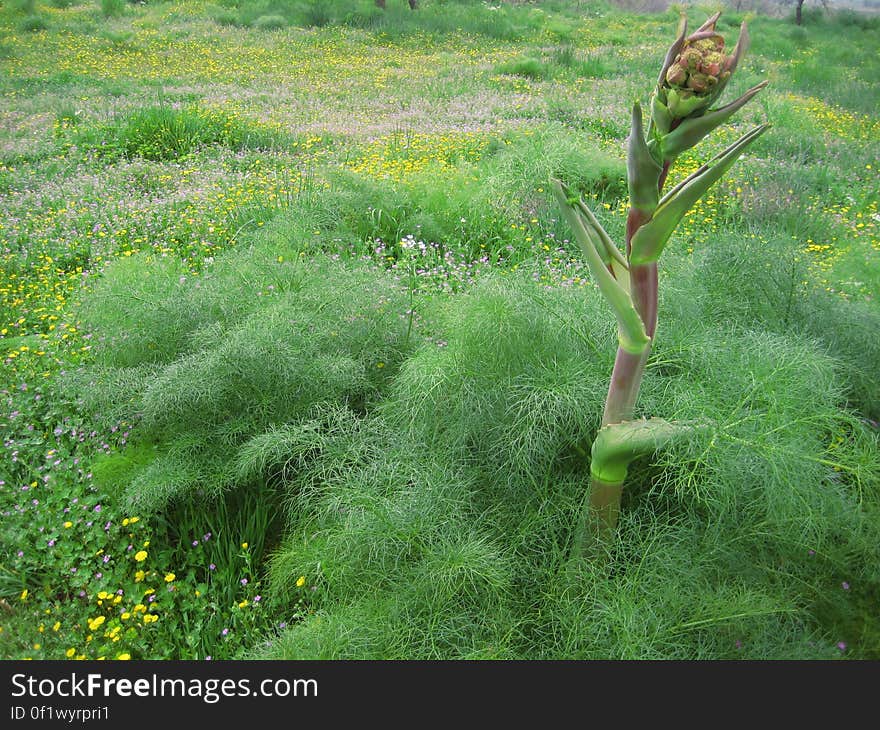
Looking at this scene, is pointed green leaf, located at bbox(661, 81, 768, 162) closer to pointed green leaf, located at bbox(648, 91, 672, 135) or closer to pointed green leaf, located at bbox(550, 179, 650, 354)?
pointed green leaf, located at bbox(648, 91, 672, 135)

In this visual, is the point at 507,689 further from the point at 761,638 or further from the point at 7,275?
the point at 7,275

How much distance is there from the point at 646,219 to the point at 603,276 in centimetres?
13

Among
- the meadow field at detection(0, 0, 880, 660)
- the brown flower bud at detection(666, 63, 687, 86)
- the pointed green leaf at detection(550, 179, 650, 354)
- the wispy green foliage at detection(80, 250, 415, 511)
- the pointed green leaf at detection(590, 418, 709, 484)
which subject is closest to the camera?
the brown flower bud at detection(666, 63, 687, 86)

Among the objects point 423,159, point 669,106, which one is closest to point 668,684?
point 669,106

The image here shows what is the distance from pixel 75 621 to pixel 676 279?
6.72ft

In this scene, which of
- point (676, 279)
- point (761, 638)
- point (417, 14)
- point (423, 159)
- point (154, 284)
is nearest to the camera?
point (761, 638)

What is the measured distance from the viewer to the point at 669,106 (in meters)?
1.08

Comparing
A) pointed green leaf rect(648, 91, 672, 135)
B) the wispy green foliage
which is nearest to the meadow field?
the wispy green foliage

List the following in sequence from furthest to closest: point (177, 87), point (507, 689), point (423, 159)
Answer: point (177, 87)
point (423, 159)
point (507, 689)

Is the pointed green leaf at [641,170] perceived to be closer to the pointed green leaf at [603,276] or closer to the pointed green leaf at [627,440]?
the pointed green leaf at [603,276]

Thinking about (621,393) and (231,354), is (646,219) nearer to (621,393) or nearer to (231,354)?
(621,393)

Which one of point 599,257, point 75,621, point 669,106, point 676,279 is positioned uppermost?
point 669,106

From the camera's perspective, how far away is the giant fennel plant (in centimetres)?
103

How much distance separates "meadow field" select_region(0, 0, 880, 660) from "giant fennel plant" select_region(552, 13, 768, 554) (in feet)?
0.42
